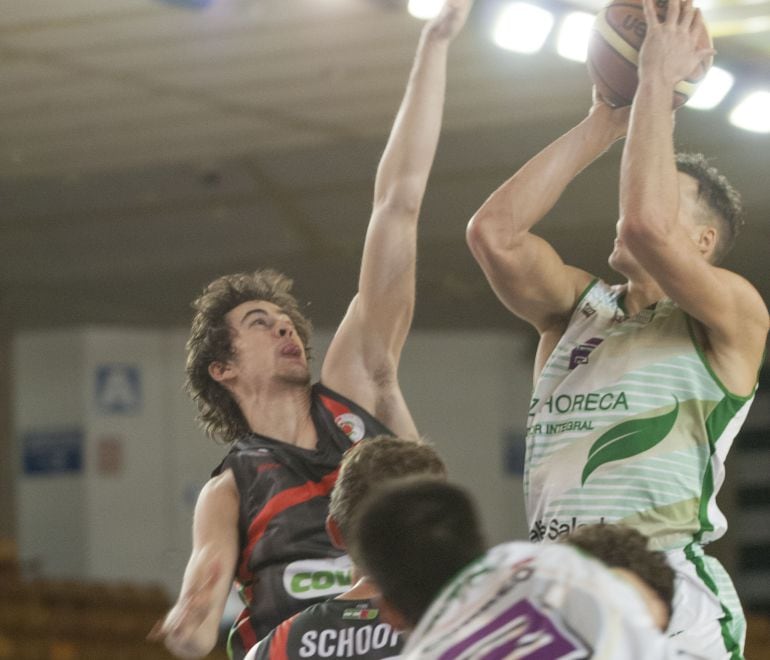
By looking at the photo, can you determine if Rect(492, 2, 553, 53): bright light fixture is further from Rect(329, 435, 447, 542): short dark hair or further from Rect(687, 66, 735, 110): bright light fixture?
Rect(329, 435, 447, 542): short dark hair

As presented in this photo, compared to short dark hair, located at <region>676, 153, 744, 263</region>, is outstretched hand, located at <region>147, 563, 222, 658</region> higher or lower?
lower

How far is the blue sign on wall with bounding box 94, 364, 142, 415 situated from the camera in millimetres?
16188

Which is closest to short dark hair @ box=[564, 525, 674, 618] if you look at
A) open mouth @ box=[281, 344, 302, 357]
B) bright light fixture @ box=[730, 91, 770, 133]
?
open mouth @ box=[281, 344, 302, 357]

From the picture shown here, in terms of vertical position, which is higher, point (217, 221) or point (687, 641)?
point (217, 221)

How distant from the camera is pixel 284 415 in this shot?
370 centimetres

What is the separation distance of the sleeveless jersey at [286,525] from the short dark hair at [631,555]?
1392 millimetres

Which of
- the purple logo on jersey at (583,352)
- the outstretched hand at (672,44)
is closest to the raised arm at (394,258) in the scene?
the purple logo on jersey at (583,352)

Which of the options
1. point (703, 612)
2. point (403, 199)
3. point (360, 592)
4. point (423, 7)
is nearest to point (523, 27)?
point (423, 7)

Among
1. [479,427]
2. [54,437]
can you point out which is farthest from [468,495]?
[479,427]

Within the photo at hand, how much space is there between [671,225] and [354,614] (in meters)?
0.99

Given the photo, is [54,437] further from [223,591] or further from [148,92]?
[223,591]

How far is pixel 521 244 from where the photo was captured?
3291 millimetres

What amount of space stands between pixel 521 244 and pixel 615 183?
7.81 metres

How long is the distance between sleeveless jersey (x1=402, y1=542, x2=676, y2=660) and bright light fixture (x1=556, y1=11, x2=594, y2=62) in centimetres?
604
